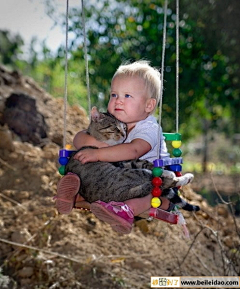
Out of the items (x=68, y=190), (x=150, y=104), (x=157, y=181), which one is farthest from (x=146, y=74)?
(x=68, y=190)

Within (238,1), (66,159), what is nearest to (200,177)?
(238,1)

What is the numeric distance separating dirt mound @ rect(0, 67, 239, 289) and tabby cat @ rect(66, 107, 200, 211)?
1.49m

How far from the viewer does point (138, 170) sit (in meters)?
2.67

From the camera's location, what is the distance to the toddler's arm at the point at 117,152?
2598 mm

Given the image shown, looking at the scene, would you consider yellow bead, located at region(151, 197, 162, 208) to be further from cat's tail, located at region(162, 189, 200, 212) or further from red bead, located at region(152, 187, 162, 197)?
cat's tail, located at region(162, 189, 200, 212)

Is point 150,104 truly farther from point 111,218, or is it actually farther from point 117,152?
point 111,218

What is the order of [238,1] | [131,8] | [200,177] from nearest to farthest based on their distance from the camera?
[131,8] → [238,1] → [200,177]

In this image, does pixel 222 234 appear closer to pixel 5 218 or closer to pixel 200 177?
pixel 5 218

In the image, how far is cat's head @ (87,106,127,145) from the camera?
2.70 meters

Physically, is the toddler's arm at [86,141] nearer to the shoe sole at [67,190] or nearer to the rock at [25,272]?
the shoe sole at [67,190]

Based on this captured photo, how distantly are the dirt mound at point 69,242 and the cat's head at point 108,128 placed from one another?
5.23 ft

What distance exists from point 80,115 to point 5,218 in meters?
1.73

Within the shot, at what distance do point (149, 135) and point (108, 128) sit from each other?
0.20 metres

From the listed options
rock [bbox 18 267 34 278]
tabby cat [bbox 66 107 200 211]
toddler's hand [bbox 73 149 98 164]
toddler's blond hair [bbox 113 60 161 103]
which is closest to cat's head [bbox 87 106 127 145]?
tabby cat [bbox 66 107 200 211]
